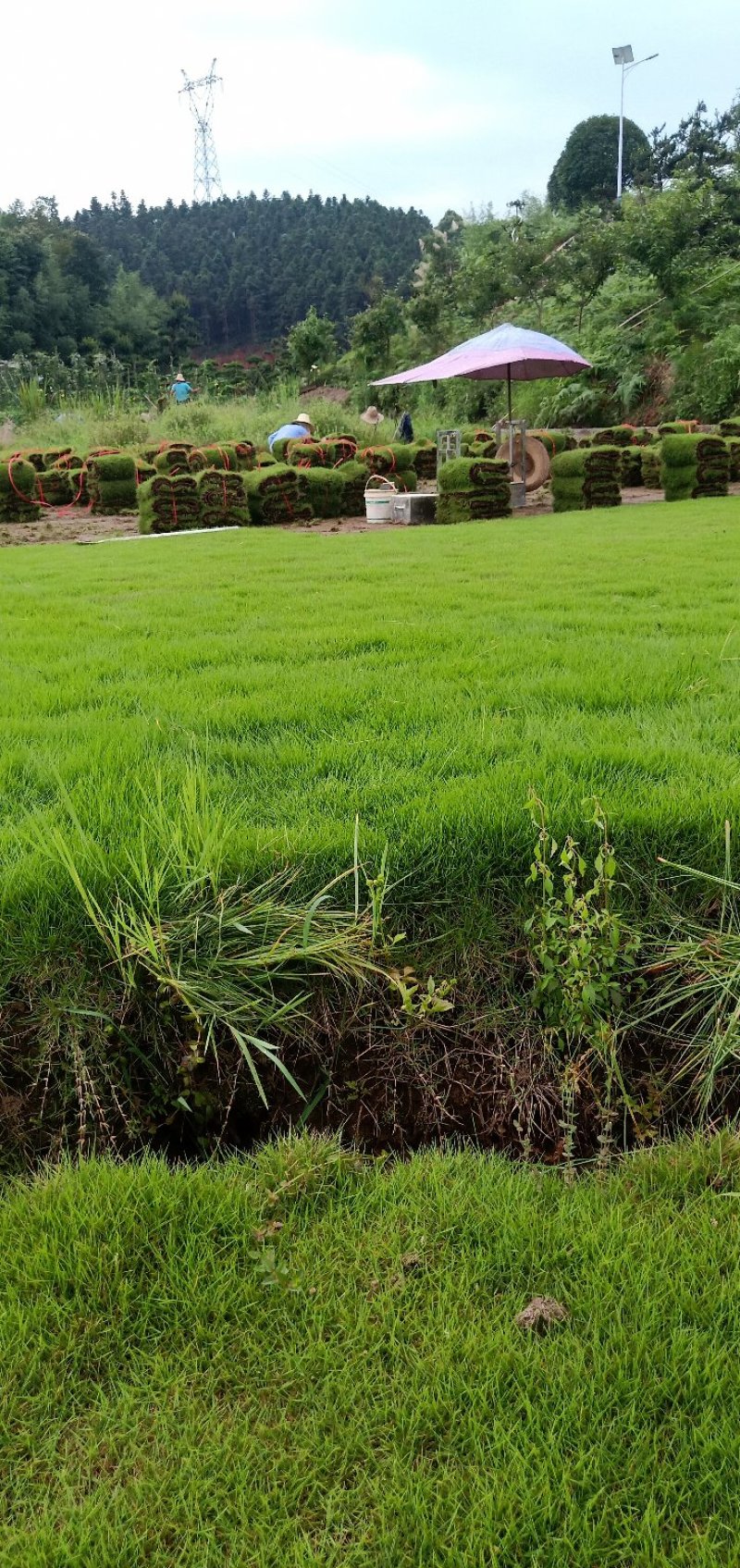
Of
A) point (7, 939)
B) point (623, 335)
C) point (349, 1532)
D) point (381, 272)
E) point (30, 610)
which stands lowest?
point (349, 1532)

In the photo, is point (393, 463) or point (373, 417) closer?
point (393, 463)

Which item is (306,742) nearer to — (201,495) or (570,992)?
(570,992)

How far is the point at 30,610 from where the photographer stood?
5.59m

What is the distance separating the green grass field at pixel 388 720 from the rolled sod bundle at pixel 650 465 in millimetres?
9773

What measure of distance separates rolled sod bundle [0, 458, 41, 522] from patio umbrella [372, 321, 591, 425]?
5845 millimetres

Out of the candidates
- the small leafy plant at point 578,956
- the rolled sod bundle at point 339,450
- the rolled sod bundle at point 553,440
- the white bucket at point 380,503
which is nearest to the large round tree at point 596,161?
the rolled sod bundle at point 553,440

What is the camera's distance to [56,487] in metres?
15.8

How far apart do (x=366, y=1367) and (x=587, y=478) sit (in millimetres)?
12485

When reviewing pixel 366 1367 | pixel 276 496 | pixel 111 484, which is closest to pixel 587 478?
pixel 276 496

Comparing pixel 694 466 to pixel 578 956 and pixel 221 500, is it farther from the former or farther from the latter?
pixel 578 956

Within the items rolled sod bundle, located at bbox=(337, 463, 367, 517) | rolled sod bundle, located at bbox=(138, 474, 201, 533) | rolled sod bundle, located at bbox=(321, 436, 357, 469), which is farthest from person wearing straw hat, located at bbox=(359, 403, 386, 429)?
rolled sod bundle, located at bbox=(138, 474, 201, 533)

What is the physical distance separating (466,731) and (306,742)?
501mm

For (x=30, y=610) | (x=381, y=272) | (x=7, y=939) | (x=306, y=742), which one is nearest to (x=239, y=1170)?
(x=7, y=939)

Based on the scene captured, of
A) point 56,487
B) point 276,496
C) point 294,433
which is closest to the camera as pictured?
point 276,496
